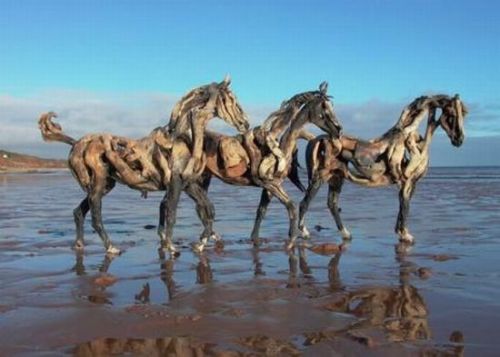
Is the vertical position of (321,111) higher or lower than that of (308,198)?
higher

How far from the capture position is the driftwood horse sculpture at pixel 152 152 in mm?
10758

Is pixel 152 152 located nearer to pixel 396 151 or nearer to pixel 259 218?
pixel 259 218

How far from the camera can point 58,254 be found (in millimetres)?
10781

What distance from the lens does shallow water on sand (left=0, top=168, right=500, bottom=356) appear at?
539 cm

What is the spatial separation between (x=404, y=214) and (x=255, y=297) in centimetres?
567

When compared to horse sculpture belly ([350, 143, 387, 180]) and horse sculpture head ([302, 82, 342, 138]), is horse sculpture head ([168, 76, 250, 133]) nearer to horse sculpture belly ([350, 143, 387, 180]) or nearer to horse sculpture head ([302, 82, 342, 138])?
horse sculpture head ([302, 82, 342, 138])

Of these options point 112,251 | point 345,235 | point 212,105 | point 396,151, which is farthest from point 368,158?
point 112,251

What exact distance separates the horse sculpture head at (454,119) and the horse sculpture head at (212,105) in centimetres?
398

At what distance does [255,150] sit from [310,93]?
60.3 inches

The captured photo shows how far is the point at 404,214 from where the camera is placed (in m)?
12.0

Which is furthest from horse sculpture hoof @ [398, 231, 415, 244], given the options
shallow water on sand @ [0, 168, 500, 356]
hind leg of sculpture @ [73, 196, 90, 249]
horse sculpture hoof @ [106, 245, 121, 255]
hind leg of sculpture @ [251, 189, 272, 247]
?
hind leg of sculpture @ [73, 196, 90, 249]

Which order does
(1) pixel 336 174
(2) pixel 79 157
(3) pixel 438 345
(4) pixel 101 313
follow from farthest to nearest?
(1) pixel 336 174 < (2) pixel 79 157 < (4) pixel 101 313 < (3) pixel 438 345

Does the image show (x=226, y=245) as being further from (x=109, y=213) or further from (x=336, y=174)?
(x=109, y=213)

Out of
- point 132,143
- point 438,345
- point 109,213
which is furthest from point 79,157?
point 109,213
